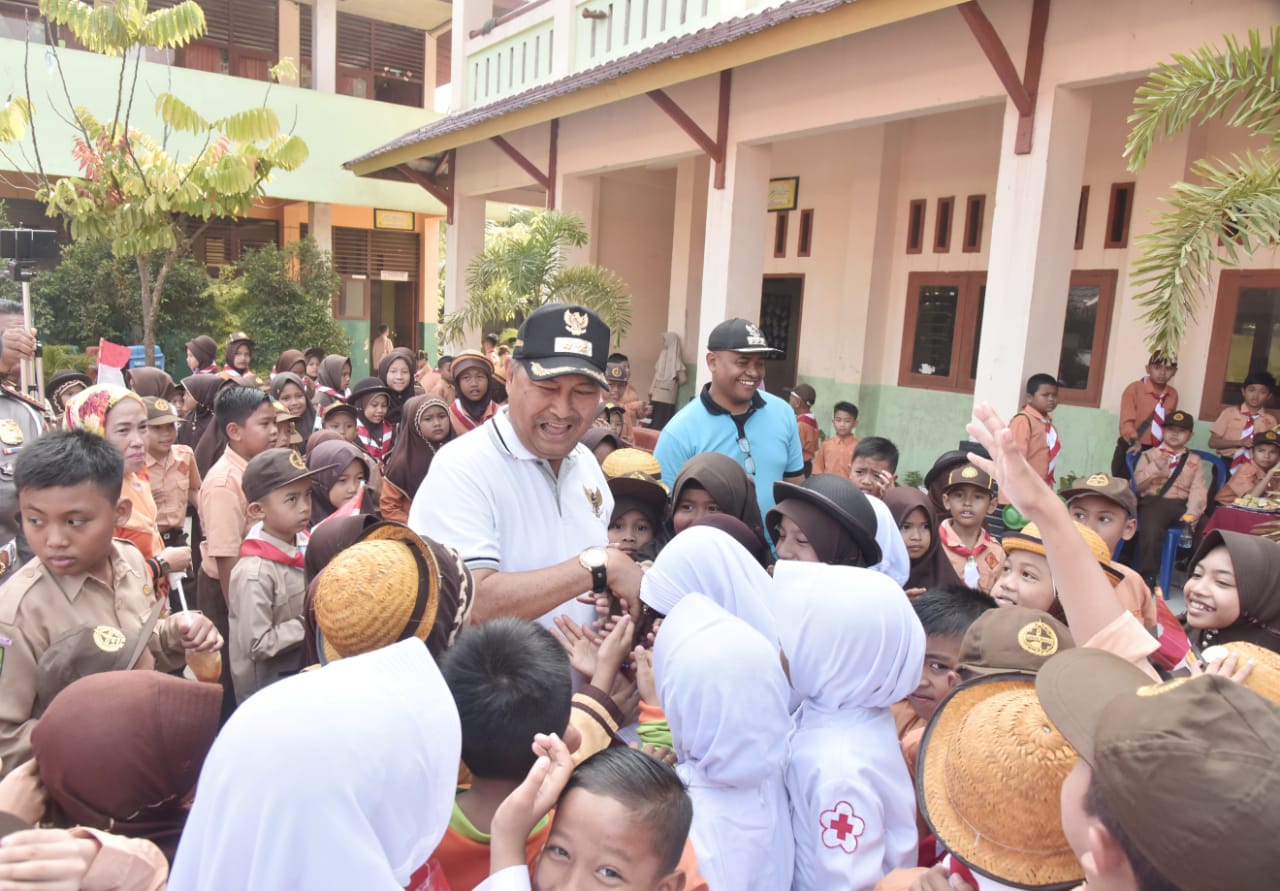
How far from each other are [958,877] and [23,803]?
1666 mm

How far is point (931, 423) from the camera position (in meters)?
9.40

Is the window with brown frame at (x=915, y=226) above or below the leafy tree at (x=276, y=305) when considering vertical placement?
above

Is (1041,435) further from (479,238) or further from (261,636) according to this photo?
(479,238)

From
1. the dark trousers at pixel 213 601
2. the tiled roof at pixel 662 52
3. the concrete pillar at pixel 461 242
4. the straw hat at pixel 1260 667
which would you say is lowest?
the dark trousers at pixel 213 601

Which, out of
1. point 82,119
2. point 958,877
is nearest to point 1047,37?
point 958,877

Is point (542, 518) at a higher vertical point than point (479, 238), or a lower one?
lower

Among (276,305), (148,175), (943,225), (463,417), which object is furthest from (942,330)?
(276,305)

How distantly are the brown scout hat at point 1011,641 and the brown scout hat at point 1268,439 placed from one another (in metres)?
5.42

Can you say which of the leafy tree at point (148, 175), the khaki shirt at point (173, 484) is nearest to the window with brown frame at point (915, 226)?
the leafy tree at point (148, 175)

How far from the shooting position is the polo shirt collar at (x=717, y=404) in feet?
12.6

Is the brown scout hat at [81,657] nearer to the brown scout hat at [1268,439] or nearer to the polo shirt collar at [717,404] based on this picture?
the polo shirt collar at [717,404]

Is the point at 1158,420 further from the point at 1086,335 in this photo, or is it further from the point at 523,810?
the point at 523,810

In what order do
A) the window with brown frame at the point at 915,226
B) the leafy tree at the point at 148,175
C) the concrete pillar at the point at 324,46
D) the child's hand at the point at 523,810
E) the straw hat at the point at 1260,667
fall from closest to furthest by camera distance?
Result: the child's hand at the point at 523,810
the straw hat at the point at 1260,667
the window with brown frame at the point at 915,226
the leafy tree at the point at 148,175
the concrete pillar at the point at 324,46

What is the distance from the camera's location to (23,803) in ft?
4.76
